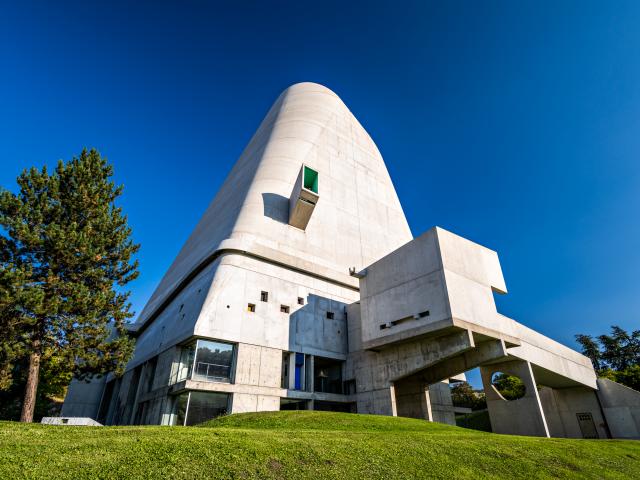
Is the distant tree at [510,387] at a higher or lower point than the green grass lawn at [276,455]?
higher

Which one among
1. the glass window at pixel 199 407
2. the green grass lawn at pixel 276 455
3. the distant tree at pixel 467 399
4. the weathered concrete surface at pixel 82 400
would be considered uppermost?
the distant tree at pixel 467 399

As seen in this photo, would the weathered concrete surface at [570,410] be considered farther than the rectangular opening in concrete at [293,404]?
Yes

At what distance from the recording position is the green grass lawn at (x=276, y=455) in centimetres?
644

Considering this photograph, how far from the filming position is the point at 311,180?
1125 inches

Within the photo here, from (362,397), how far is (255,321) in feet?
27.2

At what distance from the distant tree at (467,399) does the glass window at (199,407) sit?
119 ft

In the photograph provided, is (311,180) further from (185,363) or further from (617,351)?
(617,351)

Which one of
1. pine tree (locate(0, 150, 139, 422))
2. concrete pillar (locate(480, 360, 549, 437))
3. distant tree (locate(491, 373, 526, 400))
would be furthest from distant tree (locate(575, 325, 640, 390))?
pine tree (locate(0, 150, 139, 422))

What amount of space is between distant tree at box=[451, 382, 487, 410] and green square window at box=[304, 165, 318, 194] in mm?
33415

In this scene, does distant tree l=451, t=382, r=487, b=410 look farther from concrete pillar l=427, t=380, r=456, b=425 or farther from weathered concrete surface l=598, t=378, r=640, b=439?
concrete pillar l=427, t=380, r=456, b=425

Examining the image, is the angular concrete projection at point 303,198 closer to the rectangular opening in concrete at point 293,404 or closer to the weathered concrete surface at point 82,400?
the rectangular opening in concrete at point 293,404

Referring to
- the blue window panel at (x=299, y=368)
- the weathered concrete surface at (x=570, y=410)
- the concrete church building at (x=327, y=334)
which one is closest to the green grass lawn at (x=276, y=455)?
the concrete church building at (x=327, y=334)

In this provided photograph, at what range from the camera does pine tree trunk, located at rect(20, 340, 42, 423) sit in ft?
46.6

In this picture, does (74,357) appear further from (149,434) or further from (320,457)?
(320,457)
